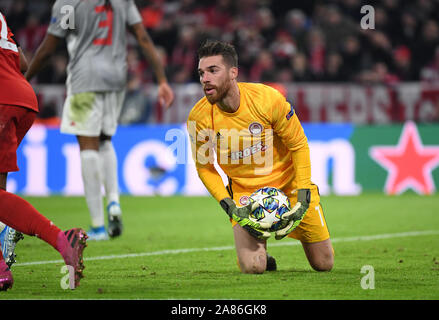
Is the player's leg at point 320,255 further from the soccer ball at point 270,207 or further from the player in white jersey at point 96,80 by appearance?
the player in white jersey at point 96,80

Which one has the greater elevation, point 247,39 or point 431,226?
point 247,39

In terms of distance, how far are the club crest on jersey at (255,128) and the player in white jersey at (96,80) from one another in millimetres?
1847

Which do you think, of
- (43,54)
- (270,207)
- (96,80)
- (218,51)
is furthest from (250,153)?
(43,54)

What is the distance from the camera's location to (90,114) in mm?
7441

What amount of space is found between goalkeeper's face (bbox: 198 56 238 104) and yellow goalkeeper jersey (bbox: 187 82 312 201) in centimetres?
26

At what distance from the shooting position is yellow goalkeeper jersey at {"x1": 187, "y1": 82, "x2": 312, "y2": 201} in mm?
5410

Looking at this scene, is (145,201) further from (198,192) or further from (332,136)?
(332,136)

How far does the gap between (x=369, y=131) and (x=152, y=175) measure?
3.45 metres

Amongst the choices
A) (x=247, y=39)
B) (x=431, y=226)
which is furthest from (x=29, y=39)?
(x=431, y=226)

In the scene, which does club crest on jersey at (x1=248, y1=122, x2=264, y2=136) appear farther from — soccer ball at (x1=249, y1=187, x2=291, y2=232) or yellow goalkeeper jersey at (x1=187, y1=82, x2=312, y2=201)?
soccer ball at (x1=249, y1=187, x2=291, y2=232)

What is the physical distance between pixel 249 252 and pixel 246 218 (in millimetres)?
392

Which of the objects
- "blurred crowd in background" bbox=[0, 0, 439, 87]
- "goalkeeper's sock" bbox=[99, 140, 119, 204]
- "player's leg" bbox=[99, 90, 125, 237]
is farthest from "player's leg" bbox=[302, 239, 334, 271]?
"blurred crowd in background" bbox=[0, 0, 439, 87]

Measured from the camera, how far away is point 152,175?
12398 millimetres

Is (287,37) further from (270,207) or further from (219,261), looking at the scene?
(270,207)
